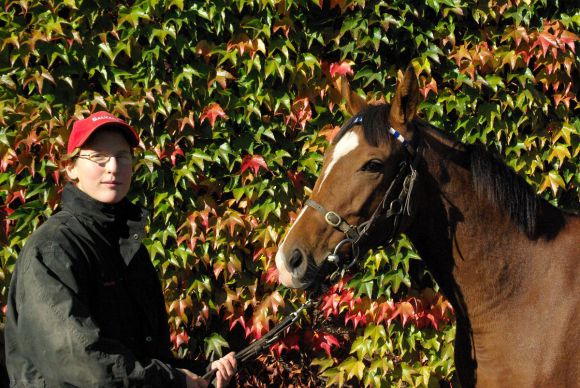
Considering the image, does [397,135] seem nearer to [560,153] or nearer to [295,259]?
[295,259]

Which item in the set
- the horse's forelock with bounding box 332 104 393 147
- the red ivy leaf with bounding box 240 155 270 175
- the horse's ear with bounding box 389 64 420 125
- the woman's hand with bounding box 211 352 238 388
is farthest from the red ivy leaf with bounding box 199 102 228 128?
the woman's hand with bounding box 211 352 238 388

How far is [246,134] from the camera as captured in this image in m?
4.17

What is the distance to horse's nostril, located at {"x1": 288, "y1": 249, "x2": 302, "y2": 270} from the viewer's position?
265 centimetres

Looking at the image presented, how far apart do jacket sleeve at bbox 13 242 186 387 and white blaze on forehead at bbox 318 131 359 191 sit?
1131mm

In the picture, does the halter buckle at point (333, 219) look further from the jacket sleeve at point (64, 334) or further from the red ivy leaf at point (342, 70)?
the red ivy leaf at point (342, 70)

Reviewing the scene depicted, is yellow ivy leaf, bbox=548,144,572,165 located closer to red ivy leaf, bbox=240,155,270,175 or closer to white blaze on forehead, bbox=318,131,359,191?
red ivy leaf, bbox=240,155,270,175

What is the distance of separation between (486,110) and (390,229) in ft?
5.74

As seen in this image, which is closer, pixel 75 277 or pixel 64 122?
pixel 75 277

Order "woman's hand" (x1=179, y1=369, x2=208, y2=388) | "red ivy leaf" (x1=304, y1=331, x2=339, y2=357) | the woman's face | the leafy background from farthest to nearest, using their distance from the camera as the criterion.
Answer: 1. "red ivy leaf" (x1=304, y1=331, x2=339, y2=357)
2. the leafy background
3. the woman's face
4. "woman's hand" (x1=179, y1=369, x2=208, y2=388)

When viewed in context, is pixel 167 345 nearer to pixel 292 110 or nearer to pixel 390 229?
pixel 390 229

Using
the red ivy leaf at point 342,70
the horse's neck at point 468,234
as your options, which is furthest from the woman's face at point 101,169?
the red ivy leaf at point 342,70

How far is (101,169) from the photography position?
2.25 m

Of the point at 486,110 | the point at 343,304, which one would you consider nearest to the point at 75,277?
the point at 343,304

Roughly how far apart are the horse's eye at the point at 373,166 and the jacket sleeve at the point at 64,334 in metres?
1.19
